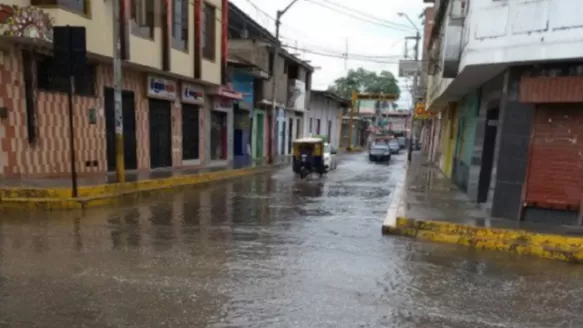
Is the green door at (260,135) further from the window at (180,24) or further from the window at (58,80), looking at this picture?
the window at (58,80)

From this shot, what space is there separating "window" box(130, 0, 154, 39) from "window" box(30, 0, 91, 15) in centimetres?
256

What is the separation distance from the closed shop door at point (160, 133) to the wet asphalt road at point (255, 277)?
8.83 m

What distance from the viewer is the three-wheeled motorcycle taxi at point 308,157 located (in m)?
19.0

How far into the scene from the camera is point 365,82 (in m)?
80.4

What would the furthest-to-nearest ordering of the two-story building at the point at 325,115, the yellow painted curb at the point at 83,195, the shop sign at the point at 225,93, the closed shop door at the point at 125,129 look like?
1. the two-story building at the point at 325,115
2. the shop sign at the point at 225,93
3. the closed shop door at the point at 125,129
4. the yellow painted curb at the point at 83,195

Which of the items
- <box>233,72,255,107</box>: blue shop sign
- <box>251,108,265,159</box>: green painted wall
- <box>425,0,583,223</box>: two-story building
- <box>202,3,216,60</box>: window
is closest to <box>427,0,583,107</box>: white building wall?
<box>425,0,583,223</box>: two-story building

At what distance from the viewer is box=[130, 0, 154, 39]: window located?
50.1 ft

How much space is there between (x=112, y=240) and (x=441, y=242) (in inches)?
224

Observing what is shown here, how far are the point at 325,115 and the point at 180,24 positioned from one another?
3203 cm

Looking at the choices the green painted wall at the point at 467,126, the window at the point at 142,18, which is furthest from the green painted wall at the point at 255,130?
the green painted wall at the point at 467,126

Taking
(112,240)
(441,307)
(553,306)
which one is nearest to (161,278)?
(112,240)

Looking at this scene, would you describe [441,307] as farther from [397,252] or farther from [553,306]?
[397,252]

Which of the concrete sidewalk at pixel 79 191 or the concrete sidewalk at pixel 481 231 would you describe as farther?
the concrete sidewalk at pixel 79 191

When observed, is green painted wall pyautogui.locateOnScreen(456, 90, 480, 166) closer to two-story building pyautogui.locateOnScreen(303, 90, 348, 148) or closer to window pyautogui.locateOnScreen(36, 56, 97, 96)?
window pyautogui.locateOnScreen(36, 56, 97, 96)
